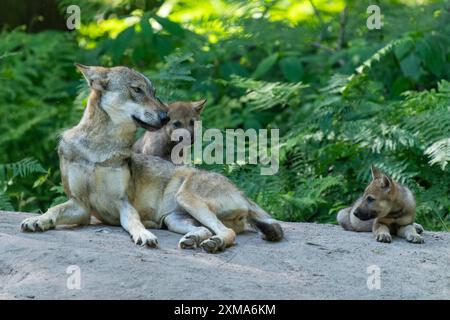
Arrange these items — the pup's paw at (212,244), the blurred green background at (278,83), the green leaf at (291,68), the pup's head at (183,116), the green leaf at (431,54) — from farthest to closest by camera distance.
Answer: the green leaf at (291,68)
the green leaf at (431,54)
the blurred green background at (278,83)
the pup's head at (183,116)
the pup's paw at (212,244)

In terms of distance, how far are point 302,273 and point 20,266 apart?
212 cm

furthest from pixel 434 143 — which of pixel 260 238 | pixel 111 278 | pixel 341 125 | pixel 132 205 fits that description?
pixel 111 278

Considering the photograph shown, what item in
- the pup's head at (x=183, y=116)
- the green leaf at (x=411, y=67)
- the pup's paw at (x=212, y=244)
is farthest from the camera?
the green leaf at (x=411, y=67)

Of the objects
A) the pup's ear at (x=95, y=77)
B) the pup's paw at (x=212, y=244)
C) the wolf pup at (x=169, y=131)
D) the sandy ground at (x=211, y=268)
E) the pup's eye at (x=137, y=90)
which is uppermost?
the pup's ear at (x=95, y=77)

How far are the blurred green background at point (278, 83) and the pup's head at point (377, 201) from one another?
1194 mm

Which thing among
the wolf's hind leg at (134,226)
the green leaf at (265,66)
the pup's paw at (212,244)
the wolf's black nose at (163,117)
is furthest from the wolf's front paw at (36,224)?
the green leaf at (265,66)

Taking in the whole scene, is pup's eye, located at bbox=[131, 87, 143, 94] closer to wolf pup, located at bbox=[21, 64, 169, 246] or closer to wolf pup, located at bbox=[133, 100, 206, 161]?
wolf pup, located at bbox=[21, 64, 169, 246]

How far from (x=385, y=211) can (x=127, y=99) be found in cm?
280

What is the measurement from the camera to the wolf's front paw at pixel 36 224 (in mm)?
7363

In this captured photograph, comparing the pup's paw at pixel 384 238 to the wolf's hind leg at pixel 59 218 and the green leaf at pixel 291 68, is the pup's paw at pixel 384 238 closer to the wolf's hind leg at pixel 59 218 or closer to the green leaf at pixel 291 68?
the wolf's hind leg at pixel 59 218

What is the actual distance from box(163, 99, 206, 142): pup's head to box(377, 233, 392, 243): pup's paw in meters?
3.08

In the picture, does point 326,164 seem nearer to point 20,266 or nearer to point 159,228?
point 159,228

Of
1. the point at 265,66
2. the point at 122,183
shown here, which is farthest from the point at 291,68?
the point at 122,183

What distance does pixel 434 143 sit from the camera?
33.1ft
